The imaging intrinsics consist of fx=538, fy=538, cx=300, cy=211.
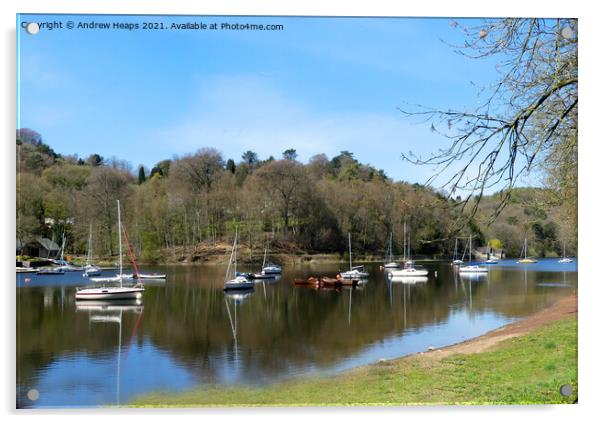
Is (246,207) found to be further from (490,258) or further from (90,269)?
(490,258)

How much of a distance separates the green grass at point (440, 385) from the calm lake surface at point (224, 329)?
1.05 meters

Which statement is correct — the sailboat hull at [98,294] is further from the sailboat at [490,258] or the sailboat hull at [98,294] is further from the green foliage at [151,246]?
the sailboat at [490,258]

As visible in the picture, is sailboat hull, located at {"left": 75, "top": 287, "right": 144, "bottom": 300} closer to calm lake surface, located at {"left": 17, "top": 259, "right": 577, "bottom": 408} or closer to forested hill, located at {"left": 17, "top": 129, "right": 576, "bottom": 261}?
calm lake surface, located at {"left": 17, "top": 259, "right": 577, "bottom": 408}

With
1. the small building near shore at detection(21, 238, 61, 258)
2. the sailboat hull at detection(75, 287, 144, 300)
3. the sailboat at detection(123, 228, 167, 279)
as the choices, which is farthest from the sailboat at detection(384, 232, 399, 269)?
the small building near shore at detection(21, 238, 61, 258)

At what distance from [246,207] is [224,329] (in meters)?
24.3

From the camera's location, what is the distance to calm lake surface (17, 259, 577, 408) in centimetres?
827

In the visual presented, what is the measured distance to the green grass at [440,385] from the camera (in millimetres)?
6125

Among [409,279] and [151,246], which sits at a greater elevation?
[151,246]

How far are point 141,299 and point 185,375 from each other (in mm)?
13494

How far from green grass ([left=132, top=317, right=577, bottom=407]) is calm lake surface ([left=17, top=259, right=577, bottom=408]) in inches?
41.4

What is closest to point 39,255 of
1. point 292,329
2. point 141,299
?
point 292,329

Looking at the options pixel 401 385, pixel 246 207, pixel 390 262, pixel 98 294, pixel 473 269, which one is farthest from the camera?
pixel 246 207

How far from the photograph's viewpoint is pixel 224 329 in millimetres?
15656

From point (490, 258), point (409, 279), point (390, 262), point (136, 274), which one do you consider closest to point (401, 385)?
point (136, 274)
